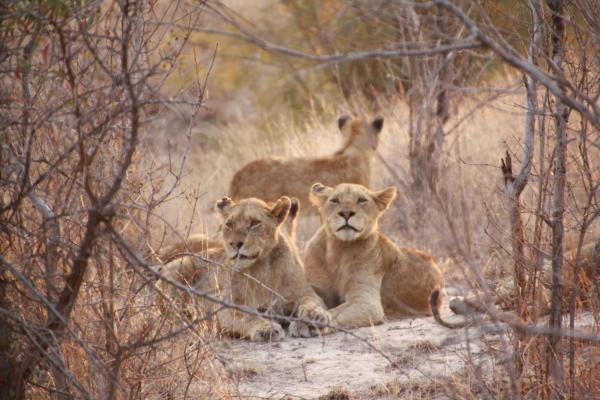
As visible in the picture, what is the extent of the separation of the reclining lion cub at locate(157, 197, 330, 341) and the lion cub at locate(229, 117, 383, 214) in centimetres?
272

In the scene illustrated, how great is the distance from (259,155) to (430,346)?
28.0 ft

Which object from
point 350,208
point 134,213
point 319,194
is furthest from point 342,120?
point 134,213

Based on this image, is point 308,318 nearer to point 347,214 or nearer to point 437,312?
point 437,312

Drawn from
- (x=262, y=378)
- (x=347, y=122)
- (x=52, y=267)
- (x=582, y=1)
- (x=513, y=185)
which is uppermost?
(x=347, y=122)

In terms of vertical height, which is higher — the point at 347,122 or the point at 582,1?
the point at 347,122

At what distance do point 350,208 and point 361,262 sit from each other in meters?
0.45

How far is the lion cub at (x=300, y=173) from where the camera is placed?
9883mm

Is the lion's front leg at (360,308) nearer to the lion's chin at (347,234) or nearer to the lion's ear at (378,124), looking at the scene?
the lion's chin at (347,234)

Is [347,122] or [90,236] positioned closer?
[90,236]

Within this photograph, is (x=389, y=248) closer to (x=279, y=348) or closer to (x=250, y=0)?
(x=279, y=348)

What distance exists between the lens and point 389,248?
25.3ft

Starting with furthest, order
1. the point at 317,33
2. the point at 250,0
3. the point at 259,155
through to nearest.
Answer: the point at 250,0, the point at 259,155, the point at 317,33

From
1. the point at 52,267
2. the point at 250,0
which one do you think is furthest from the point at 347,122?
the point at 250,0

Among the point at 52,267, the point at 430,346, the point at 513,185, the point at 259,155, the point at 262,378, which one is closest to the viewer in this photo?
the point at 52,267
